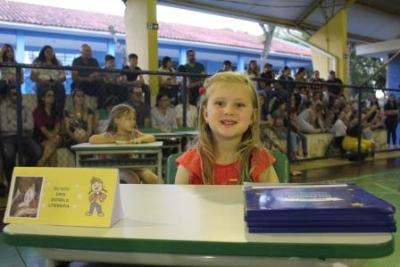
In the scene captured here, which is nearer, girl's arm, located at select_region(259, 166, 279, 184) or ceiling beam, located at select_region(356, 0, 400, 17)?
girl's arm, located at select_region(259, 166, 279, 184)

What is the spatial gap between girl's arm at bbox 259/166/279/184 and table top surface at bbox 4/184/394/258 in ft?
2.02

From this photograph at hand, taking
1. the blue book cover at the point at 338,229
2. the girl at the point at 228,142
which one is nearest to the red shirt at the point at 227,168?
the girl at the point at 228,142

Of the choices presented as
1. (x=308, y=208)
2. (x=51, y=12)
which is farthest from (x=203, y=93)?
(x=51, y=12)

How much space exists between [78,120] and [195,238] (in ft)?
14.2

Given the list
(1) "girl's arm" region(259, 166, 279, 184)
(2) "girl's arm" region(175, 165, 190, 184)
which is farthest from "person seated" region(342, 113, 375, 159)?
(2) "girl's arm" region(175, 165, 190, 184)

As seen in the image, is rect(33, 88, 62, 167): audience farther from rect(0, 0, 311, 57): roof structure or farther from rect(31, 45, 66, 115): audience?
rect(0, 0, 311, 57): roof structure

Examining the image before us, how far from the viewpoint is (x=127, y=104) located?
5.11 m

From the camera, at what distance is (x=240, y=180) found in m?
1.68

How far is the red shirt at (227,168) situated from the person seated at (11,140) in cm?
302

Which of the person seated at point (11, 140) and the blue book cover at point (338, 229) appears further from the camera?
the person seated at point (11, 140)

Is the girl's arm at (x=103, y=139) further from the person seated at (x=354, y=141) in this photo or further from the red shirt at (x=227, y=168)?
the person seated at (x=354, y=141)

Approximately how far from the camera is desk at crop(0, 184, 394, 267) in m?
0.77

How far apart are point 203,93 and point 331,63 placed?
33.1 feet

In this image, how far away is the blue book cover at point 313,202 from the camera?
80cm
